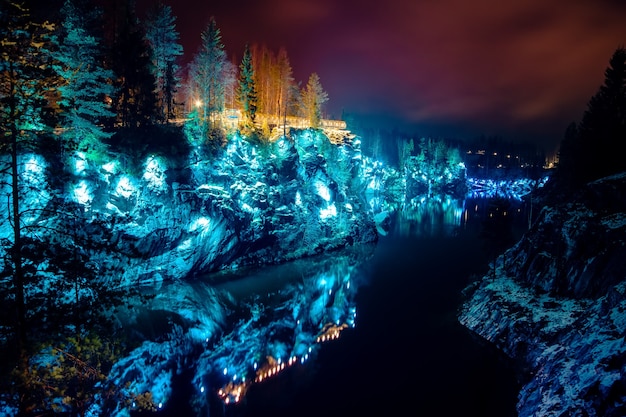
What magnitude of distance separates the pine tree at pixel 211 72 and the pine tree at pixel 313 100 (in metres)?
21.6

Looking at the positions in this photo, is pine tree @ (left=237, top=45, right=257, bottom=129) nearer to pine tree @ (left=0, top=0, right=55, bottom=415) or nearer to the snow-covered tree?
the snow-covered tree

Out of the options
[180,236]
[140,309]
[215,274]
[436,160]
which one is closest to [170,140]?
[180,236]

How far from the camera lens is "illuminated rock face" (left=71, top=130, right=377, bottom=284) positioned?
39562 millimetres

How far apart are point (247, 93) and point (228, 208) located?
22.2m

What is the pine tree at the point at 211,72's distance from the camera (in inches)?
2025

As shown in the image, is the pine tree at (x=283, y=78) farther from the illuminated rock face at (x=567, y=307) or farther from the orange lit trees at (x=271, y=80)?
the illuminated rock face at (x=567, y=307)

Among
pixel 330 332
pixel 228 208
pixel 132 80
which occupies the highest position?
pixel 132 80

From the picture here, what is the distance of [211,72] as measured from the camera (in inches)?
2062

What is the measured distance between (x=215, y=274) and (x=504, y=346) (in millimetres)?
32928

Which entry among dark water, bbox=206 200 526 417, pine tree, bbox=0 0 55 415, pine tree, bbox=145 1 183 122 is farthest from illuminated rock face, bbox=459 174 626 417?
pine tree, bbox=145 1 183 122

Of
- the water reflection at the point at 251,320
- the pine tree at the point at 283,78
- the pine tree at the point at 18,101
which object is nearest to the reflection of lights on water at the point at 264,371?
the water reflection at the point at 251,320

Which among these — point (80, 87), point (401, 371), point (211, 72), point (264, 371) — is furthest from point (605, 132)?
point (80, 87)

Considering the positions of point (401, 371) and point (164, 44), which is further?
point (164, 44)

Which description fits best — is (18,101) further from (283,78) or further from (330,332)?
(283,78)
